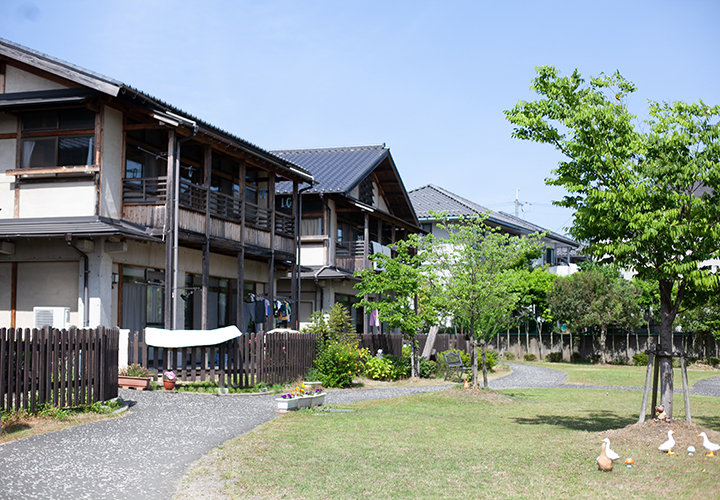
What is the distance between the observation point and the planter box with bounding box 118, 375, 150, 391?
590 inches

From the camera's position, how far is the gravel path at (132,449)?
6.97m

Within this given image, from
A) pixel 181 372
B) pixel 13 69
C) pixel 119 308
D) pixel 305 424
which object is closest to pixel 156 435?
pixel 305 424

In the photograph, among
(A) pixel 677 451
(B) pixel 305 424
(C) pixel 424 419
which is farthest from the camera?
(C) pixel 424 419

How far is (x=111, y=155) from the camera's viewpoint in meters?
17.1

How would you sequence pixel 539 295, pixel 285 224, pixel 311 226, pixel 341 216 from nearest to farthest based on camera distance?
1. pixel 285 224
2. pixel 311 226
3. pixel 341 216
4. pixel 539 295

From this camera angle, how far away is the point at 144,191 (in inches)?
693

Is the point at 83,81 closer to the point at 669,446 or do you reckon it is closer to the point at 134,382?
the point at 134,382

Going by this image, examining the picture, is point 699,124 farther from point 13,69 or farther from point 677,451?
point 13,69

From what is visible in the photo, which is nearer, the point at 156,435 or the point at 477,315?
the point at 156,435

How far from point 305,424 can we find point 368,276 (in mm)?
12085

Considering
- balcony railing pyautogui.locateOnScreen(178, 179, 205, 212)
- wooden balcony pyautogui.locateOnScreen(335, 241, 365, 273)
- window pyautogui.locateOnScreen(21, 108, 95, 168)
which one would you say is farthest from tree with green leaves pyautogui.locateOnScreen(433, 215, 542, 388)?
wooden balcony pyautogui.locateOnScreen(335, 241, 365, 273)

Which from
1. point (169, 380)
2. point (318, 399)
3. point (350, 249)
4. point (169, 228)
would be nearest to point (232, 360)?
point (169, 380)

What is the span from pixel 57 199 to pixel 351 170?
15.0m

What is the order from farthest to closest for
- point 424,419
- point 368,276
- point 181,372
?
point 368,276 < point 181,372 < point 424,419
